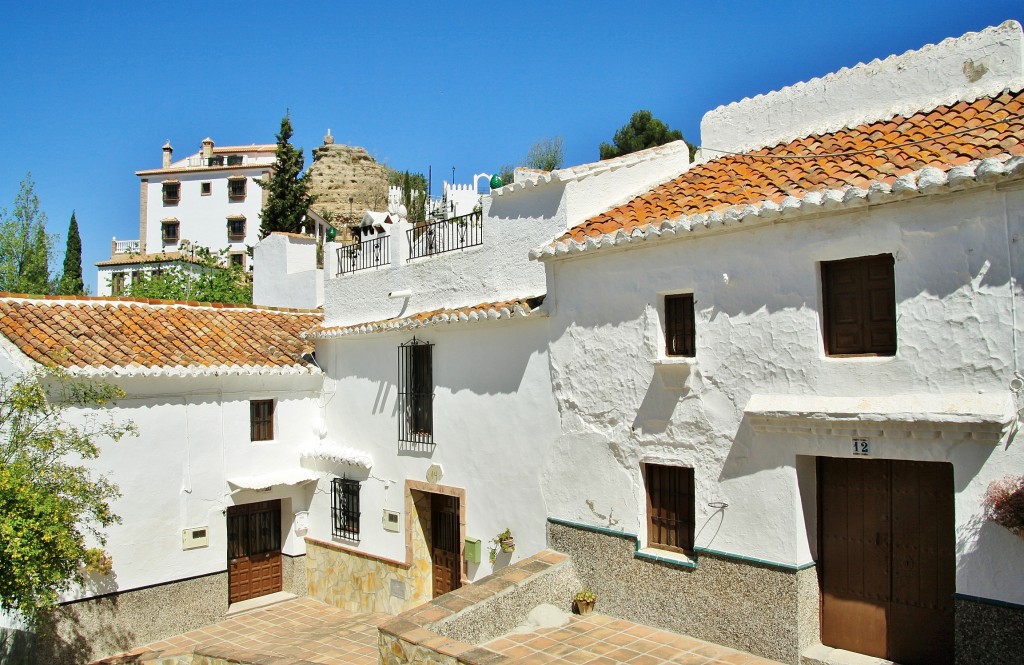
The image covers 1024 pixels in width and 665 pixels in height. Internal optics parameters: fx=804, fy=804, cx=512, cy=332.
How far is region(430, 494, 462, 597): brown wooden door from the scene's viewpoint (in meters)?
13.0

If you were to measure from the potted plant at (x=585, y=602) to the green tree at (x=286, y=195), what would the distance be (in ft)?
72.4

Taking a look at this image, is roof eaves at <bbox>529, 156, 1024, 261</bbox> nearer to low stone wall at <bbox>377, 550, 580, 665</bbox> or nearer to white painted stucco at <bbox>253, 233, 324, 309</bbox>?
low stone wall at <bbox>377, 550, 580, 665</bbox>

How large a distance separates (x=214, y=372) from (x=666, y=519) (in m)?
8.11

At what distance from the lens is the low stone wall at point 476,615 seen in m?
8.27

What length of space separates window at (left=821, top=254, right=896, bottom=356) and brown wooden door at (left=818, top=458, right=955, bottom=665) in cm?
118

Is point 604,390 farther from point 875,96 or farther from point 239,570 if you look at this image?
point 239,570

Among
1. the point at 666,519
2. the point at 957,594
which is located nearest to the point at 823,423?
the point at 957,594

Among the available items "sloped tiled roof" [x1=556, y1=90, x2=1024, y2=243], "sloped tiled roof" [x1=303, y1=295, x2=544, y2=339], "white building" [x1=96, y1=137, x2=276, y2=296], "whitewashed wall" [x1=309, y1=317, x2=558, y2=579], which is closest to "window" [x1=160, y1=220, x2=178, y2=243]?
"white building" [x1=96, y1=137, x2=276, y2=296]

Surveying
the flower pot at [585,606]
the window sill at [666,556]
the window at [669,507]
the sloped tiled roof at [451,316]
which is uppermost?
the sloped tiled roof at [451,316]

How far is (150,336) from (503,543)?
7.30 meters

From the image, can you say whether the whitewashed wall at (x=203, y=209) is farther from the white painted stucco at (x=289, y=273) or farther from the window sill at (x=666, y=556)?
the window sill at (x=666, y=556)

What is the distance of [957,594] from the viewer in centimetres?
701

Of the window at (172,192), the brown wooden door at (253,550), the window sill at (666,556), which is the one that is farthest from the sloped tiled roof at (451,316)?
the window at (172,192)

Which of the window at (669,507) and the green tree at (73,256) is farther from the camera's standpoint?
the green tree at (73,256)
